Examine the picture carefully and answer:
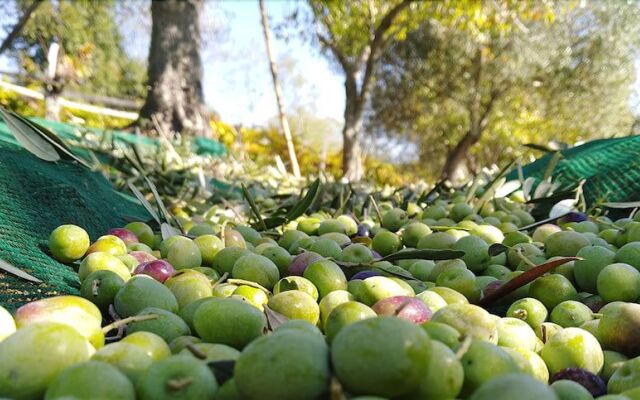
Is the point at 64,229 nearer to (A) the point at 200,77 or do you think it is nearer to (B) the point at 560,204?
(B) the point at 560,204

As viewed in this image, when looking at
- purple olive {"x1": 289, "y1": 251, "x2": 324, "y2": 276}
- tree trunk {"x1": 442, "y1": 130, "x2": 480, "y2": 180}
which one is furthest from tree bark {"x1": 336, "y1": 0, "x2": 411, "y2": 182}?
purple olive {"x1": 289, "y1": 251, "x2": 324, "y2": 276}

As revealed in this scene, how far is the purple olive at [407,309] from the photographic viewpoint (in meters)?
1.16

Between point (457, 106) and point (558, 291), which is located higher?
point (457, 106)

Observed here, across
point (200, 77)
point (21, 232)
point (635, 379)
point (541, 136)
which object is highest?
Result: point (541, 136)

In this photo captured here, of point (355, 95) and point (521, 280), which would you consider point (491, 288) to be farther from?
point (355, 95)

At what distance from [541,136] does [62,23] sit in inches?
878

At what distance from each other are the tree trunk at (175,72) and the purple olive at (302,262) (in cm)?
635

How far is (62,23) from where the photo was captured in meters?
26.1

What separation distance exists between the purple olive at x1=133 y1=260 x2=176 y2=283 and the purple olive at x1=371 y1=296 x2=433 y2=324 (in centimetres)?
59

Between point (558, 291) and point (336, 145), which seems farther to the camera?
point (336, 145)

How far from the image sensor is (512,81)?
1911 centimetres

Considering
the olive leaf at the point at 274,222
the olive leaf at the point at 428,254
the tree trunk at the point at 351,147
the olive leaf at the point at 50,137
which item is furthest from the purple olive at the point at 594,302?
the tree trunk at the point at 351,147

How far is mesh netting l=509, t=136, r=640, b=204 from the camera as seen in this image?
2988mm

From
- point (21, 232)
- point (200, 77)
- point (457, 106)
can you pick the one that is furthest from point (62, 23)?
point (21, 232)
